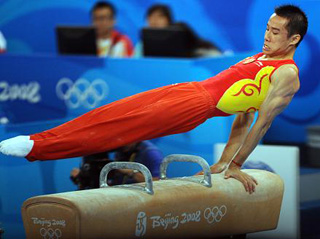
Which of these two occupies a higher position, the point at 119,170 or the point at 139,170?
the point at 139,170

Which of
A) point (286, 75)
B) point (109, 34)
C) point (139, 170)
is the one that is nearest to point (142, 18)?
point (109, 34)

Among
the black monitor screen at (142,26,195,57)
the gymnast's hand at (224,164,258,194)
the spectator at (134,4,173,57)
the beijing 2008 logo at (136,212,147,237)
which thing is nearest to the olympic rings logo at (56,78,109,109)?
the black monitor screen at (142,26,195,57)

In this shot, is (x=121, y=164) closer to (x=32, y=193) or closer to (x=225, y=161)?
(x=225, y=161)

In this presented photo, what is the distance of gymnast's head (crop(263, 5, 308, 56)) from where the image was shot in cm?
441

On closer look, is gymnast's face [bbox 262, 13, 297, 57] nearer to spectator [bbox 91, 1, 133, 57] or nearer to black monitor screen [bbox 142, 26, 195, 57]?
black monitor screen [bbox 142, 26, 195, 57]

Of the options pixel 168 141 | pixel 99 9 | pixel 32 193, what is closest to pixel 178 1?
pixel 99 9

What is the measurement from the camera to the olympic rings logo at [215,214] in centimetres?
426

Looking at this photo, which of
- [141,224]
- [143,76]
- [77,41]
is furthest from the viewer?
[77,41]

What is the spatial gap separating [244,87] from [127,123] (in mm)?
850

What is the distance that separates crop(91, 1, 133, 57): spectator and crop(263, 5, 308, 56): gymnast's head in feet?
18.4

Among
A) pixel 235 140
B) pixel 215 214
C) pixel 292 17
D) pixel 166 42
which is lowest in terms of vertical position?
pixel 215 214

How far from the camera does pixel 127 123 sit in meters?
4.29

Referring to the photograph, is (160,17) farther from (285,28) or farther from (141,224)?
(141,224)

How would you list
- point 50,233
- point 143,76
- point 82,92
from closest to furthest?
point 50,233 < point 143,76 < point 82,92
